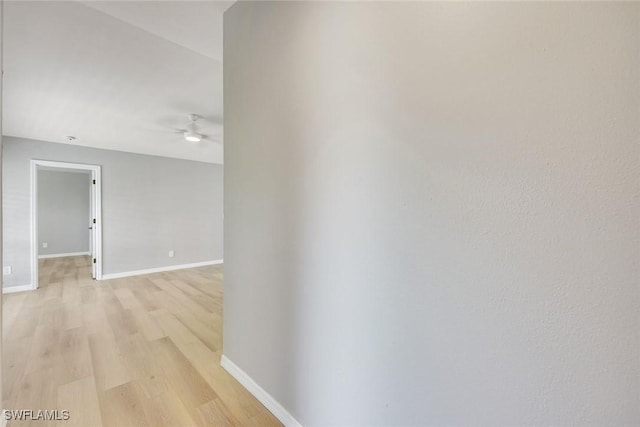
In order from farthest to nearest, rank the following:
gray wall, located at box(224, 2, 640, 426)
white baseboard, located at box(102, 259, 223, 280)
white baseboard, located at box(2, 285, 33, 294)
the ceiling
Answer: white baseboard, located at box(102, 259, 223, 280)
white baseboard, located at box(2, 285, 33, 294)
the ceiling
gray wall, located at box(224, 2, 640, 426)

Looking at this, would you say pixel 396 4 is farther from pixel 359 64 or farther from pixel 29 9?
pixel 29 9

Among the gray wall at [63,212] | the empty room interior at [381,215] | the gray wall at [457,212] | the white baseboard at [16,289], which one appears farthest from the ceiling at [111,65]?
the gray wall at [63,212]

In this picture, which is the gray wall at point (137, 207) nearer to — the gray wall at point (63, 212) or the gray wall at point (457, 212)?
the gray wall at point (63, 212)

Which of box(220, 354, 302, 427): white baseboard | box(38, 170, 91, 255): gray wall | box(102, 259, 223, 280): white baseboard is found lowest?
box(102, 259, 223, 280): white baseboard

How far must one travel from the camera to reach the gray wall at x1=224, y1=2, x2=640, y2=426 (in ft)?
1.79

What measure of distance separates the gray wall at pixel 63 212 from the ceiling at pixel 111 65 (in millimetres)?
4135

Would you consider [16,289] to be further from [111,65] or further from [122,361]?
[111,65]

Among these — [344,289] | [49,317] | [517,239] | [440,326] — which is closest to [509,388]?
[440,326]

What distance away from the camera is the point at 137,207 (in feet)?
15.3

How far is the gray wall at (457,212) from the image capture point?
21.5 inches

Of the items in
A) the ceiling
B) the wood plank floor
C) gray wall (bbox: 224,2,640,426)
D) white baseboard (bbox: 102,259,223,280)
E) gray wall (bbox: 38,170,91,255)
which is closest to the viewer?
gray wall (bbox: 224,2,640,426)

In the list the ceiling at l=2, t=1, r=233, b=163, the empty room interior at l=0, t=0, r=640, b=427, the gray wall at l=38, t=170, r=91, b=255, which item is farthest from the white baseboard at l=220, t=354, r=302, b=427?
the gray wall at l=38, t=170, r=91, b=255

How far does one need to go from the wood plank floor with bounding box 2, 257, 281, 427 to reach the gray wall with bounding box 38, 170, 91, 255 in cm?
408

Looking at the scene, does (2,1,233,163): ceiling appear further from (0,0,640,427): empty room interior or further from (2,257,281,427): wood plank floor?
(2,257,281,427): wood plank floor
